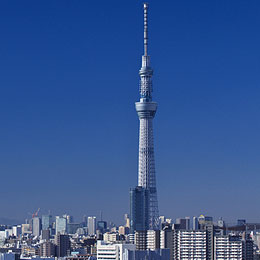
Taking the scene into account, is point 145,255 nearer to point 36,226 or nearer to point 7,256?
point 7,256

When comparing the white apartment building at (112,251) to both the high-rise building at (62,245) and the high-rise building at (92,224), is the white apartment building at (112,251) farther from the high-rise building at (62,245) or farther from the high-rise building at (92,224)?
the high-rise building at (92,224)

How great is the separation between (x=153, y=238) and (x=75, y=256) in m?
8.98

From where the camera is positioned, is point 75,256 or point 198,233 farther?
point 75,256

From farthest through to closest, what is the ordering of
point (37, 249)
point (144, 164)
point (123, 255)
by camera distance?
point (144, 164) → point (37, 249) → point (123, 255)

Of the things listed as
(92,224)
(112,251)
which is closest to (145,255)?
(112,251)

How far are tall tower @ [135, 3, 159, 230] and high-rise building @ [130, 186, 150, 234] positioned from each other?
0.29 m

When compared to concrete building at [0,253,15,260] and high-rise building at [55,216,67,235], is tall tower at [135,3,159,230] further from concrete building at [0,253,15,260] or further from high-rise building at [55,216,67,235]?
high-rise building at [55,216,67,235]

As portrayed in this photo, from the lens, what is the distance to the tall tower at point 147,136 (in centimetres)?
5747

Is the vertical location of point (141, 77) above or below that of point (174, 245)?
above

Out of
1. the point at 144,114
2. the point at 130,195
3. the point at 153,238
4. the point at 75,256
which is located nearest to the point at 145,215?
the point at 130,195

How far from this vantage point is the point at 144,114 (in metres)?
58.5

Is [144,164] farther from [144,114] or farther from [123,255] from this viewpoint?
[123,255]

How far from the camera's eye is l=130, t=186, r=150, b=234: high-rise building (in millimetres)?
58188

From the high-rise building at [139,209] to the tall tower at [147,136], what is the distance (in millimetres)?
292
